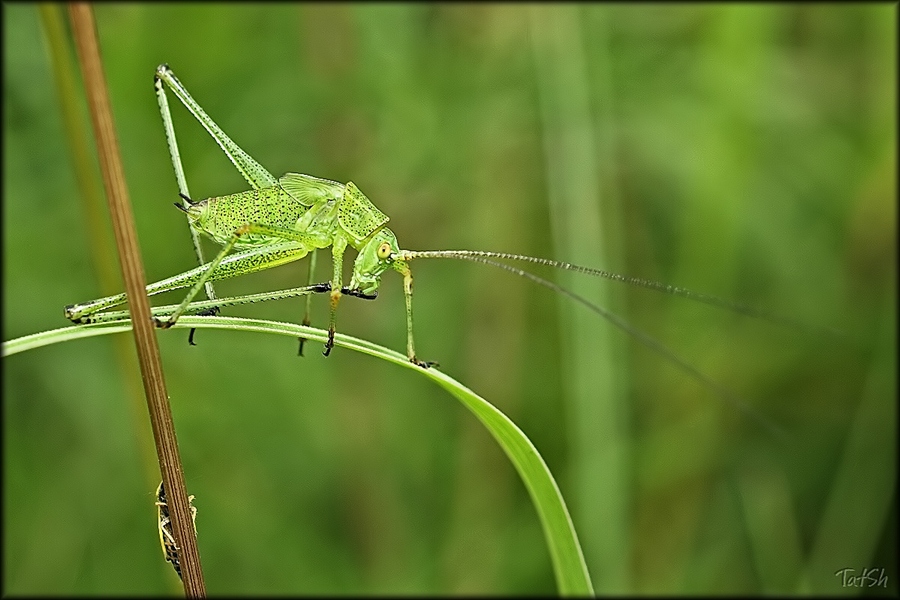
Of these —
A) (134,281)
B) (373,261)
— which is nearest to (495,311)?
(373,261)

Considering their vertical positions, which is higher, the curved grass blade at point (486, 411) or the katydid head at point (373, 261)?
the katydid head at point (373, 261)

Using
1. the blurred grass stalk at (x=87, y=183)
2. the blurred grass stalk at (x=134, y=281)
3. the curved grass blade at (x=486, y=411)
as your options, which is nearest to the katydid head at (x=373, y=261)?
the curved grass blade at (x=486, y=411)

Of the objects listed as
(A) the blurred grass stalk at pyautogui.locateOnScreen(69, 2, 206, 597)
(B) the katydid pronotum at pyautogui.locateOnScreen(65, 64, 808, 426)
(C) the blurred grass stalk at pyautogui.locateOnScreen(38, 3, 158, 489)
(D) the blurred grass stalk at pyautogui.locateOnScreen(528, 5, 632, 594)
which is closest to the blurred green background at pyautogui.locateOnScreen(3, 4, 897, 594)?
(D) the blurred grass stalk at pyautogui.locateOnScreen(528, 5, 632, 594)

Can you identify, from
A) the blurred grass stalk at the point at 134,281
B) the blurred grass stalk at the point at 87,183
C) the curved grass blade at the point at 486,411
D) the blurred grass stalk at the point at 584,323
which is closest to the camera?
Answer: the blurred grass stalk at the point at 134,281

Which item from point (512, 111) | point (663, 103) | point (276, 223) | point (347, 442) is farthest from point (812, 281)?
point (276, 223)

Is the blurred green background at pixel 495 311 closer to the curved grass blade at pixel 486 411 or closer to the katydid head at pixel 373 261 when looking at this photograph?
the katydid head at pixel 373 261

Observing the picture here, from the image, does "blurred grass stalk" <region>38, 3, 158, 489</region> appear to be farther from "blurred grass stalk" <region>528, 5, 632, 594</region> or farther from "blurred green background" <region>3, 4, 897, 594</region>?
"blurred grass stalk" <region>528, 5, 632, 594</region>
